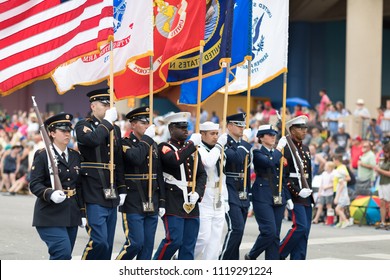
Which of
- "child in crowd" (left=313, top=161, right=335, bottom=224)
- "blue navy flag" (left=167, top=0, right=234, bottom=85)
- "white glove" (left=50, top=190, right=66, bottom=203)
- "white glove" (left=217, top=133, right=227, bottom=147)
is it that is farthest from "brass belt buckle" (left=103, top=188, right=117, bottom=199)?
"child in crowd" (left=313, top=161, right=335, bottom=224)

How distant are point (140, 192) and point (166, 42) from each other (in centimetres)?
222

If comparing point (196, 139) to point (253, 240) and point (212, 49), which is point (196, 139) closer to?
point (212, 49)

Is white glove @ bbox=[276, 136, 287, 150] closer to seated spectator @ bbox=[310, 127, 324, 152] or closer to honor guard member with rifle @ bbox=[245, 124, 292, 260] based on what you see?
honor guard member with rifle @ bbox=[245, 124, 292, 260]

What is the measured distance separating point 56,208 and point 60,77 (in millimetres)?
2287

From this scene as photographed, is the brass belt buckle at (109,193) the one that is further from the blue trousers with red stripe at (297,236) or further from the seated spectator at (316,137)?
the seated spectator at (316,137)

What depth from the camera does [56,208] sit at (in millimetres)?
9094

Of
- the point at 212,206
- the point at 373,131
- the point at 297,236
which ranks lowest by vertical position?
the point at 297,236

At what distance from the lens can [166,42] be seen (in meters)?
11.5

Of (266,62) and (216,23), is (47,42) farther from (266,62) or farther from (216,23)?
(266,62)

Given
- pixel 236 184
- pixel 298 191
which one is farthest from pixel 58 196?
pixel 298 191

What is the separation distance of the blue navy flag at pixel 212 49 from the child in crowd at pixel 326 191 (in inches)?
320

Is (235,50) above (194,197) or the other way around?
above
